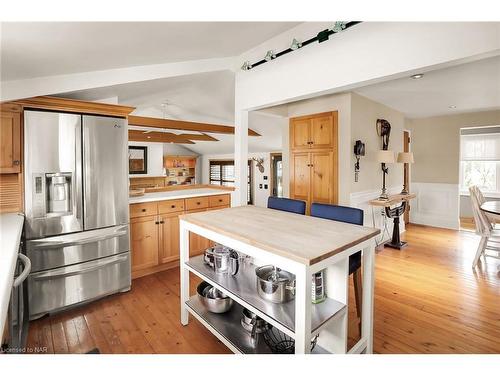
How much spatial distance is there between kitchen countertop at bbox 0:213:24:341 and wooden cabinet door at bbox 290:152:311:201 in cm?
301

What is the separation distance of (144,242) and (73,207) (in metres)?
0.87

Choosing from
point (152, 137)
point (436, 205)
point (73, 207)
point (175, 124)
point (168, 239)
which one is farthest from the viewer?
point (152, 137)

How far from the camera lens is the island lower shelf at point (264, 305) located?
4.43ft

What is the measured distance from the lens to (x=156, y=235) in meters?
3.04

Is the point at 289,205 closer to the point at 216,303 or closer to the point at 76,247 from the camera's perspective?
the point at 216,303

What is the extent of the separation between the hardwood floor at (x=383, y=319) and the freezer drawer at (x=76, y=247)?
44 cm

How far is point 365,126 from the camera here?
3586mm

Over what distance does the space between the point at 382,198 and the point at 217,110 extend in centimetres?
302

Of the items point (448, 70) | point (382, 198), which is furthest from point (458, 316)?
point (448, 70)

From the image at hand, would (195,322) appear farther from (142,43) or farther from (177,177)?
(177,177)

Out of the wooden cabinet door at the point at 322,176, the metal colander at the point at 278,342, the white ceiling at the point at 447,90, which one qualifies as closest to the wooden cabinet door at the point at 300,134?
the wooden cabinet door at the point at 322,176

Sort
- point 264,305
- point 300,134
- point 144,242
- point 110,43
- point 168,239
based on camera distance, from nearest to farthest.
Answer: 1. point 264,305
2. point 110,43
3. point 144,242
4. point 168,239
5. point 300,134

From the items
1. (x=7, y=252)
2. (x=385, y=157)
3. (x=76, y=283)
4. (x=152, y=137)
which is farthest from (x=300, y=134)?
(x=152, y=137)
